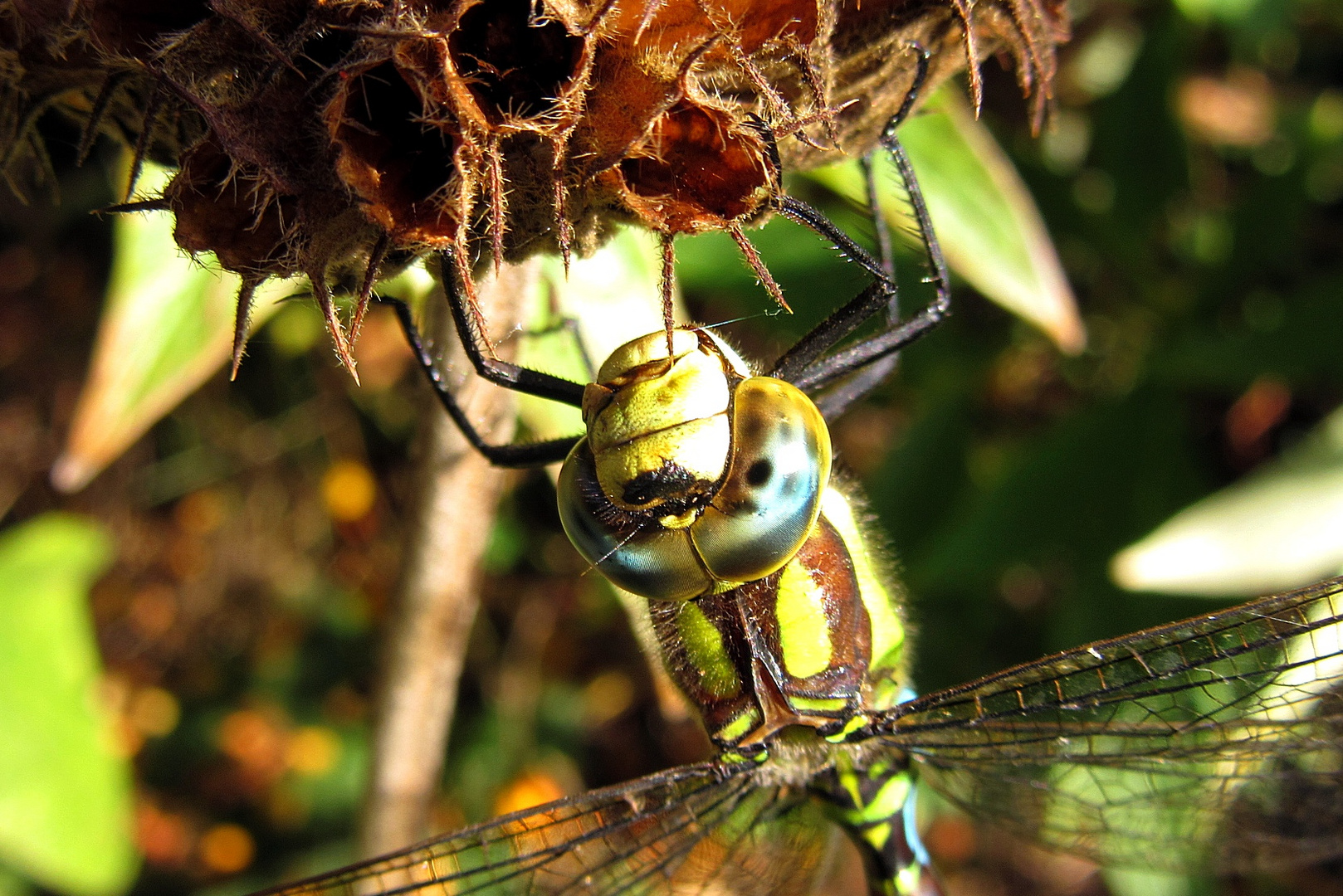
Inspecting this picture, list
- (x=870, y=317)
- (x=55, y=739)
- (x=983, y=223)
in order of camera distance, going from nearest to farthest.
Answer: (x=870, y=317)
(x=983, y=223)
(x=55, y=739)

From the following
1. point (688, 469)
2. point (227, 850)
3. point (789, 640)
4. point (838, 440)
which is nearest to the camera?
point (688, 469)

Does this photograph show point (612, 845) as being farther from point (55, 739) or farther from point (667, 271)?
point (55, 739)

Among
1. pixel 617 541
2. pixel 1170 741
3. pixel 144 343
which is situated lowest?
pixel 1170 741

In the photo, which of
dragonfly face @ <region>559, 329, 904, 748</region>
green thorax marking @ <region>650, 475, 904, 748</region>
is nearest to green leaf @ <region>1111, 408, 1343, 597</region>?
green thorax marking @ <region>650, 475, 904, 748</region>

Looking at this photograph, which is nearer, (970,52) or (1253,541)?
(970,52)

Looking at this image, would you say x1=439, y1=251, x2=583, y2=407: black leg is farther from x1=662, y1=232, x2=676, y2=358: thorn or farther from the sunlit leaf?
x1=662, y1=232, x2=676, y2=358: thorn

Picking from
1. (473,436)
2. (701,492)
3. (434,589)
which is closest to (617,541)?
(701,492)

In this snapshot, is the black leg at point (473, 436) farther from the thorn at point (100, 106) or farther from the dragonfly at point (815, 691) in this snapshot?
the thorn at point (100, 106)

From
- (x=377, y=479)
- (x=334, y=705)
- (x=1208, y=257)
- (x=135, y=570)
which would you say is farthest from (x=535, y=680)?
(x=1208, y=257)

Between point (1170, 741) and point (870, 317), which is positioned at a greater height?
point (870, 317)
